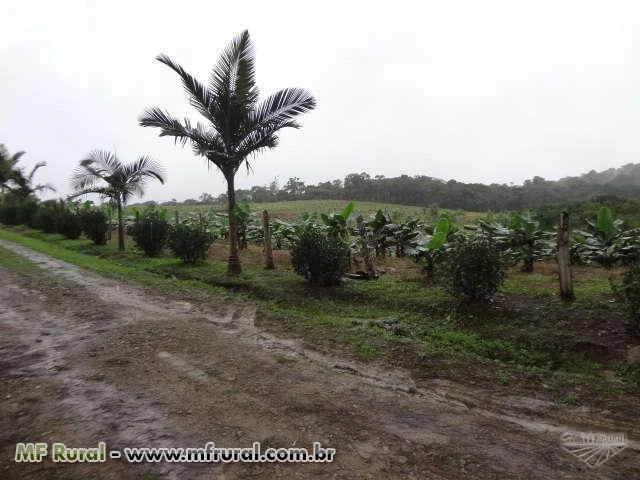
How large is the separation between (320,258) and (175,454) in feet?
19.2

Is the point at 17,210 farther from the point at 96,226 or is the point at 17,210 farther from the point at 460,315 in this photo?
the point at 460,315

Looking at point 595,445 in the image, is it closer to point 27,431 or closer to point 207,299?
point 27,431

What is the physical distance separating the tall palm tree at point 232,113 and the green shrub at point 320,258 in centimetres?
212

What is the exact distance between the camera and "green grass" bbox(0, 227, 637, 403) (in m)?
4.78


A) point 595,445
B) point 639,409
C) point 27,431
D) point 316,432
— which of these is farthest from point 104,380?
point 639,409

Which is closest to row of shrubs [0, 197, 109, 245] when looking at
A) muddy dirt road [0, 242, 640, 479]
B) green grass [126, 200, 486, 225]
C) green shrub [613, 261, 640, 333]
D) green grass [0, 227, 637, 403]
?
green grass [126, 200, 486, 225]

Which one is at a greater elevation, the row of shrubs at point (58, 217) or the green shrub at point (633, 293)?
the row of shrubs at point (58, 217)

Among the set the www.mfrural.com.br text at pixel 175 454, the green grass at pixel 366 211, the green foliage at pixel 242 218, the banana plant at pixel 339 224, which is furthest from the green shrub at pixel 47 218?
the www.mfrural.com.br text at pixel 175 454

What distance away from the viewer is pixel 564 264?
20.8 ft

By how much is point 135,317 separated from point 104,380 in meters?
2.59

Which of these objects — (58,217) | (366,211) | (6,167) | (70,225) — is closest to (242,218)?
(70,225)

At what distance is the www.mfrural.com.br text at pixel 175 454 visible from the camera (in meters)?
2.87

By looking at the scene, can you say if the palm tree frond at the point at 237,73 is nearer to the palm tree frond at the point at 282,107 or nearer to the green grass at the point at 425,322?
the palm tree frond at the point at 282,107

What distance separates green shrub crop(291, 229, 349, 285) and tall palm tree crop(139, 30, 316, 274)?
2.12 metres
